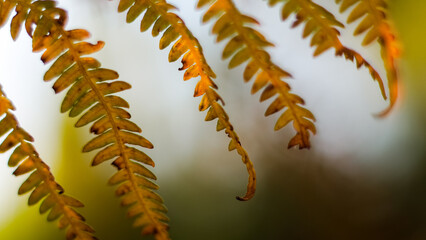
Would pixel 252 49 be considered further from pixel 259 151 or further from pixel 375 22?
pixel 259 151

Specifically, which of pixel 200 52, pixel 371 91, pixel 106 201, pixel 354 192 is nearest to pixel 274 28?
pixel 371 91

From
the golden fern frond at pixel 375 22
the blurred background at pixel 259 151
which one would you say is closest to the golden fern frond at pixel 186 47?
the golden fern frond at pixel 375 22

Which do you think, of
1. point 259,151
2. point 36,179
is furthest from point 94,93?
point 259,151

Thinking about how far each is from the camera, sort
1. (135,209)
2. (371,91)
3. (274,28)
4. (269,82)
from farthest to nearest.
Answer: (371,91), (274,28), (135,209), (269,82)

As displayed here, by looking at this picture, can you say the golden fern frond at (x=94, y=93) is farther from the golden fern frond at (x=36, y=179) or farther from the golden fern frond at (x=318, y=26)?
the golden fern frond at (x=318, y=26)

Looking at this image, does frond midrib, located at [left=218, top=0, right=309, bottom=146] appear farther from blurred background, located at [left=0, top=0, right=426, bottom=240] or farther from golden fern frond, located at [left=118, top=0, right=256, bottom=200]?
blurred background, located at [left=0, top=0, right=426, bottom=240]

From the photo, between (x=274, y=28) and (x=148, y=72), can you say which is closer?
(x=274, y=28)

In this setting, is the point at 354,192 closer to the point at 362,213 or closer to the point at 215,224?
the point at 362,213
